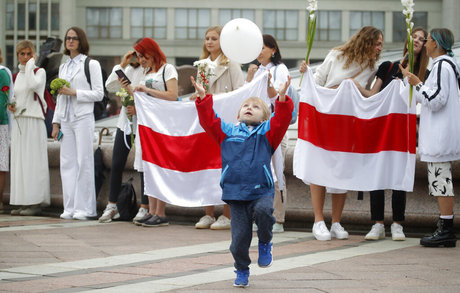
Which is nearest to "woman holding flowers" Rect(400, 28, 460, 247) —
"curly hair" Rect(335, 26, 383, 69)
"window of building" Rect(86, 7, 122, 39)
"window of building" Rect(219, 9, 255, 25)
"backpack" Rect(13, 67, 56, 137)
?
"curly hair" Rect(335, 26, 383, 69)

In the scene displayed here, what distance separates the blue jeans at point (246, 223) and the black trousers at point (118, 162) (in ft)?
13.8

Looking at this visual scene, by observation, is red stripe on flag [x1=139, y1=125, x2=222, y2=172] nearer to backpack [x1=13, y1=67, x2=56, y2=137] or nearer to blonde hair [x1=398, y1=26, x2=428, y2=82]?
backpack [x1=13, y1=67, x2=56, y2=137]

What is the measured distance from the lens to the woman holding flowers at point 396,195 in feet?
27.6

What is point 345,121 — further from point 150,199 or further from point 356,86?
point 150,199

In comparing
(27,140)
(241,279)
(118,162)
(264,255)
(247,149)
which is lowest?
(241,279)

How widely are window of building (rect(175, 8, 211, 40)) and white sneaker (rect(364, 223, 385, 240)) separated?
184ft

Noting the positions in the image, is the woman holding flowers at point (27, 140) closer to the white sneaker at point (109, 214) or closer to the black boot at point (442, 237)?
the white sneaker at point (109, 214)

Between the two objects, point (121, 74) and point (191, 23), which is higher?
point (191, 23)

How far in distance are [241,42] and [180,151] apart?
2.26 m

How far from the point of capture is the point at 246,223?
19.6ft

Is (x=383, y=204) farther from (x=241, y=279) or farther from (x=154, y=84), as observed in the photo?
(x=241, y=279)

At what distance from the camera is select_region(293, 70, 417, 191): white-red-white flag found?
8547 mm

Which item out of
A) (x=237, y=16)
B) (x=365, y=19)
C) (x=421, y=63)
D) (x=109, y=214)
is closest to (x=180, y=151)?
(x=109, y=214)

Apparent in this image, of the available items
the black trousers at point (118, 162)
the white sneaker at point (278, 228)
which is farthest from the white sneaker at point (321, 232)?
the black trousers at point (118, 162)
